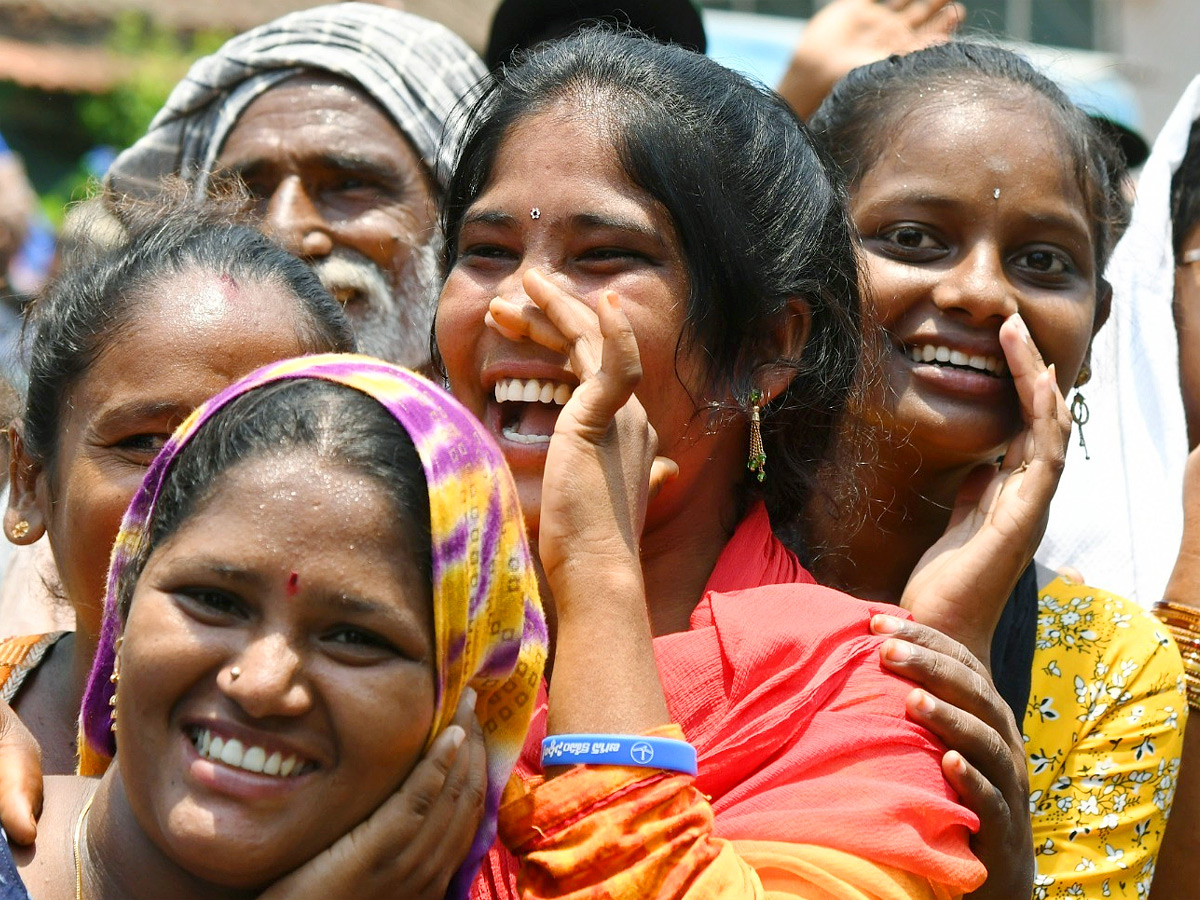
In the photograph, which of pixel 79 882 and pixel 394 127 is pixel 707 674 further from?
pixel 394 127

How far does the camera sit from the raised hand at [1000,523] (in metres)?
2.98

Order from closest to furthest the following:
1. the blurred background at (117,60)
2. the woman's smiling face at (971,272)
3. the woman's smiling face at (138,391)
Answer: the woman's smiling face at (138,391), the woman's smiling face at (971,272), the blurred background at (117,60)

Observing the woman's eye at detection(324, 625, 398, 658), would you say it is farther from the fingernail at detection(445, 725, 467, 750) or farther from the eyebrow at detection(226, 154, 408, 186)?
the eyebrow at detection(226, 154, 408, 186)

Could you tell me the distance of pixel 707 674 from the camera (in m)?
2.42

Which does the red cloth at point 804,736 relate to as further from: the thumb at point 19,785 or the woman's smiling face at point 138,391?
the woman's smiling face at point 138,391

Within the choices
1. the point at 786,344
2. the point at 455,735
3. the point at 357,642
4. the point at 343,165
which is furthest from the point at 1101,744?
the point at 343,165

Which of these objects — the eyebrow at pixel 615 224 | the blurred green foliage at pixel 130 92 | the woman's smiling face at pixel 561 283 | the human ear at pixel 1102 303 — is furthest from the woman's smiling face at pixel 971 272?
the blurred green foliage at pixel 130 92

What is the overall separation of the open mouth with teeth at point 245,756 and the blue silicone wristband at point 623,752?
16.1 inches

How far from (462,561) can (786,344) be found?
3.53 ft

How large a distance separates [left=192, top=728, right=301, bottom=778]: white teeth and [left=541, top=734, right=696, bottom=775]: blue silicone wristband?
423 millimetres

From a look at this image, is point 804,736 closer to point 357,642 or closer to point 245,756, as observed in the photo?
point 357,642

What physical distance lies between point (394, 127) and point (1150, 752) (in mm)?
2863

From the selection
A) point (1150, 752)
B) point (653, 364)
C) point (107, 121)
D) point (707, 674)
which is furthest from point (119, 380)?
point (107, 121)

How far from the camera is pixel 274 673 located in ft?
6.01
